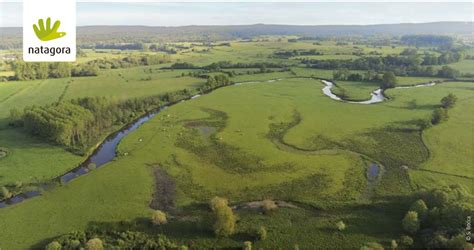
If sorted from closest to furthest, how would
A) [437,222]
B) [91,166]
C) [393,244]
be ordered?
[393,244] < [437,222] < [91,166]

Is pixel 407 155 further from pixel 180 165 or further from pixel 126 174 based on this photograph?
pixel 126 174

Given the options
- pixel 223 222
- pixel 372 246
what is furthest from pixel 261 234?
pixel 372 246

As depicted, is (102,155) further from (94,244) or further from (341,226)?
(341,226)

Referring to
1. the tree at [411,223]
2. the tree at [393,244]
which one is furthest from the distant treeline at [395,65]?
the tree at [393,244]

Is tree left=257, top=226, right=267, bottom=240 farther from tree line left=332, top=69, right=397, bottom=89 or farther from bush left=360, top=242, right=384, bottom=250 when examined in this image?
tree line left=332, top=69, right=397, bottom=89

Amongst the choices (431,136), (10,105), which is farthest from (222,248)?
(10,105)
